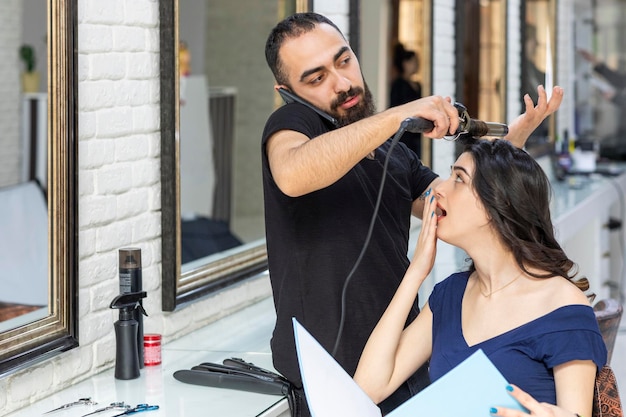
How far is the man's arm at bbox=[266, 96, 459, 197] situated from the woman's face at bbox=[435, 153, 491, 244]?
201 millimetres

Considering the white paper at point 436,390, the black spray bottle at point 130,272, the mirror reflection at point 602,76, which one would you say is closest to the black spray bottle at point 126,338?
the black spray bottle at point 130,272

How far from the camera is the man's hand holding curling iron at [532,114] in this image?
7.18ft

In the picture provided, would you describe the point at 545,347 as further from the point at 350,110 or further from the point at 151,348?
the point at 151,348

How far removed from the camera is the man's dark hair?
2080 millimetres

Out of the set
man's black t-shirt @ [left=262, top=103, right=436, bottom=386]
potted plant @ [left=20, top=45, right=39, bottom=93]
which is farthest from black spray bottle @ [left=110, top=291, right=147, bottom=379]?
potted plant @ [left=20, top=45, right=39, bottom=93]

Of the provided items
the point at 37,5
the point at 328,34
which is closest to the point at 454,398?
the point at 328,34

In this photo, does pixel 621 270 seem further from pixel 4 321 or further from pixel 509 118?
pixel 4 321

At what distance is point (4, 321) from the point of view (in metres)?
2.25

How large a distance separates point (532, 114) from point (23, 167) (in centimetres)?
190

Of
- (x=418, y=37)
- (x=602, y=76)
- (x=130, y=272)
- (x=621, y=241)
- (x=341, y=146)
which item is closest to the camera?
(x=341, y=146)

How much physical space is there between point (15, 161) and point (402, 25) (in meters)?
2.40

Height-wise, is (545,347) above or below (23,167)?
below

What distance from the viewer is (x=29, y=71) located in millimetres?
3516

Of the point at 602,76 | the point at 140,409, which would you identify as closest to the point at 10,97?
the point at 140,409
